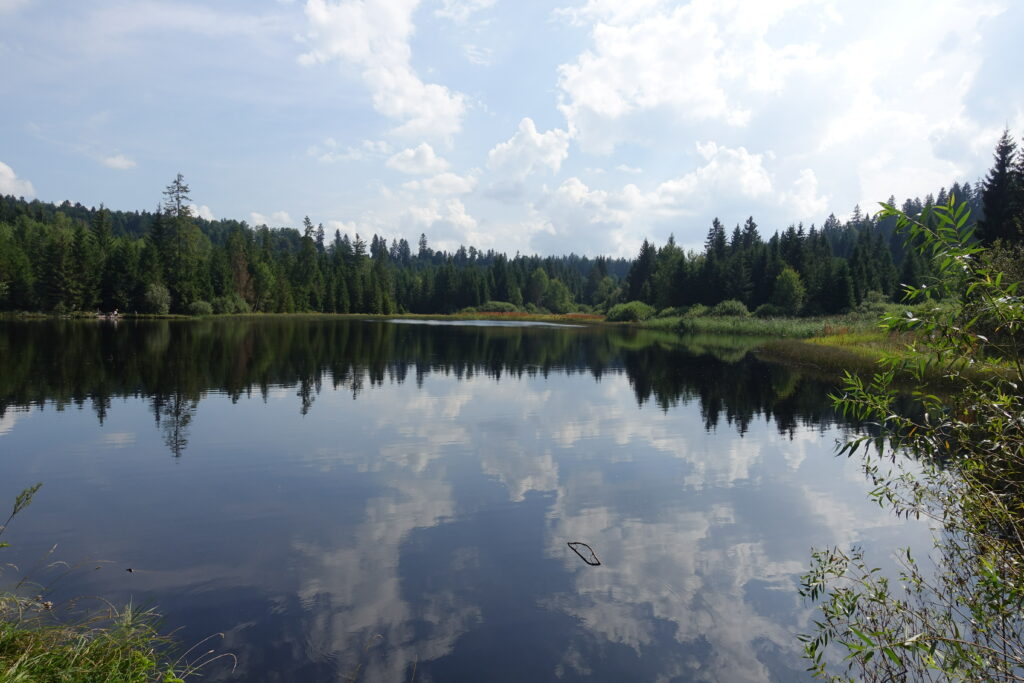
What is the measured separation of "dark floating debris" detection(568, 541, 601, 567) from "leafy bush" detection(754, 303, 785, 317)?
97.3 m

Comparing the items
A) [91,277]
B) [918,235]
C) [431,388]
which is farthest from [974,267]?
[91,277]

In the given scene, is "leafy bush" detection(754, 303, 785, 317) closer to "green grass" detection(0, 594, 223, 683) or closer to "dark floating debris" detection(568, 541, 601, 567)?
"dark floating debris" detection(568, 541, 601, 567)

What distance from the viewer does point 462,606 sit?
899cm

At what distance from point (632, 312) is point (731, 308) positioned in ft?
79.5

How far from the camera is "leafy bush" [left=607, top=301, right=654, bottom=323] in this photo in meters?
123

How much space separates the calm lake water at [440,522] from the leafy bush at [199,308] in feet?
240

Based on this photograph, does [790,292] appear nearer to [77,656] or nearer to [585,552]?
[585,552]

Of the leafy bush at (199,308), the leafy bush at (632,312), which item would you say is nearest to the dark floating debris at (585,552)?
the leafy bush at (199,308)

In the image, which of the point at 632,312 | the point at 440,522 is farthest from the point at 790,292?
the point at 440,522

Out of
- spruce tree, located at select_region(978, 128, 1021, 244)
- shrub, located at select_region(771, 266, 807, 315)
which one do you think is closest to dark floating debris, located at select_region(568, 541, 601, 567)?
spruce tree, located at select_region(978, 128, 1021, 244)

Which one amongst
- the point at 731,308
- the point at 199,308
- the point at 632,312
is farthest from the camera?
the point at 632,312

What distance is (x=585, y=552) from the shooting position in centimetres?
1115

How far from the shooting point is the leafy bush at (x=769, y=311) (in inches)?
3885

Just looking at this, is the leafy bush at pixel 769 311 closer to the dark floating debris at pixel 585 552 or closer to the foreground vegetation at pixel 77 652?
the dark floating debris at pixel 585 552
